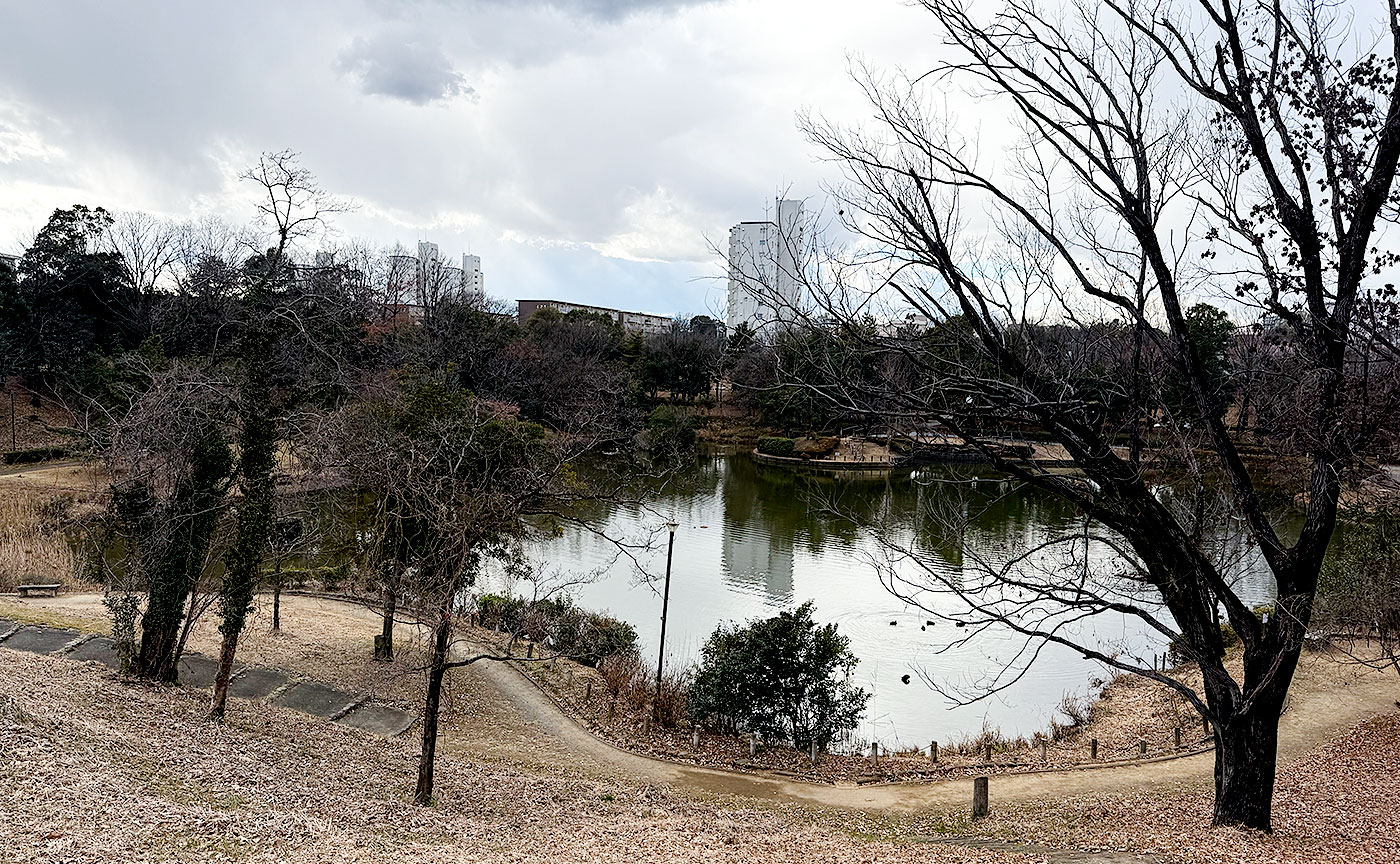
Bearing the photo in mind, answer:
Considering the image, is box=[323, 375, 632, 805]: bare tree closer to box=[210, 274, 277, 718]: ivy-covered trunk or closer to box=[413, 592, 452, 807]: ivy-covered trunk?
box=[413, 592, 452, 807]: ivy-covered trunk

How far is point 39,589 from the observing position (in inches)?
639

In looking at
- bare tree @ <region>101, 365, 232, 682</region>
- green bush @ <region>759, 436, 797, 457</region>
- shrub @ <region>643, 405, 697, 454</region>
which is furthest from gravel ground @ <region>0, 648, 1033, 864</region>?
green bush @ <region>759, 436, 797, 457</region>

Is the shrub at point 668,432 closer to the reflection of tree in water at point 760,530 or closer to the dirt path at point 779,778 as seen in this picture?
the reflection of tree in water at point 760,530

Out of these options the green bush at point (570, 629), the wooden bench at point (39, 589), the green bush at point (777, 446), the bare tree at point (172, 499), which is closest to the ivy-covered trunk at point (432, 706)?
the bare tree at point (172, 499)

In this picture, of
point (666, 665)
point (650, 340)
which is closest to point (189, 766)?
point (666, 665)

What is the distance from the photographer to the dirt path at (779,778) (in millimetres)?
10461

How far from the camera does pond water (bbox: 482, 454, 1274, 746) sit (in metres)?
14.2

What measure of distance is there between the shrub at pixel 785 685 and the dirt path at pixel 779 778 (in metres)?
1.31

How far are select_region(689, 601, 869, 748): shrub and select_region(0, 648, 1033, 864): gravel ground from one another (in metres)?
2.64

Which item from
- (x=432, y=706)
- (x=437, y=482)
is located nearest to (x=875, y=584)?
(x=437, y=482)

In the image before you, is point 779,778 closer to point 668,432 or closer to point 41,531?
point 41,531

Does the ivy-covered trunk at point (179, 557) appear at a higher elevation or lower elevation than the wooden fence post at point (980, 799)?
higher

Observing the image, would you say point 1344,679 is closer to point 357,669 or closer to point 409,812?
point 409,812

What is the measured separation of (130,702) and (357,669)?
3.91 meters
